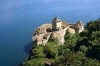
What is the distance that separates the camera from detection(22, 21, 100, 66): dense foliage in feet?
47.6

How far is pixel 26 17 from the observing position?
37.8 m

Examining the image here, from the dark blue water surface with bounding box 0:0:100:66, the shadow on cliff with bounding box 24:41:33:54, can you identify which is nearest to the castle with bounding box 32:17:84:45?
the dark blue water surface with bounding box 0:0:100:66

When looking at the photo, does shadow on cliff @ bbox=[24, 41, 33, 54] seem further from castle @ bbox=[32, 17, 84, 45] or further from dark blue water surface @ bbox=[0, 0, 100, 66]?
castle @ bbox=[32, 17, 84, 45]

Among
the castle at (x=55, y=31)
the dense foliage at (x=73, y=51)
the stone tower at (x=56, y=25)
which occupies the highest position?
the stone tower at (x=56, y=25)

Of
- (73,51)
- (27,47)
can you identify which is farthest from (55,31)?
(27,47)

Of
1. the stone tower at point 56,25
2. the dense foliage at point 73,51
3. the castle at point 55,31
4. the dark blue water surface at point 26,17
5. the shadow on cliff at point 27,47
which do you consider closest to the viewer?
the dense foliage at point 73,51

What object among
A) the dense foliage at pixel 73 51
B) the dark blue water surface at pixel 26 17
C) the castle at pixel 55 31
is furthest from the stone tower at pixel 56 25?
the dark blue water surface at pixel 26 17

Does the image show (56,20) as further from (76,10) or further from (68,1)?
(68,1)

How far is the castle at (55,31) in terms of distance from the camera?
20.8m

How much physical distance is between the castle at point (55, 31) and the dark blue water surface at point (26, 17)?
3.46 m

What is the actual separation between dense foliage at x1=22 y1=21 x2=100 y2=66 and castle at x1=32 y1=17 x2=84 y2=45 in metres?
0.45

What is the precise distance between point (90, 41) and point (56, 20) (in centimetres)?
591

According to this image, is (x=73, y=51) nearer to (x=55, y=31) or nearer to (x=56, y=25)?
(x=55, y=31)

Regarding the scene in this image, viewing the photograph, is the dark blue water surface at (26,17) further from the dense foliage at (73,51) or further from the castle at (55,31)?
the dense foliage at (73,51)
